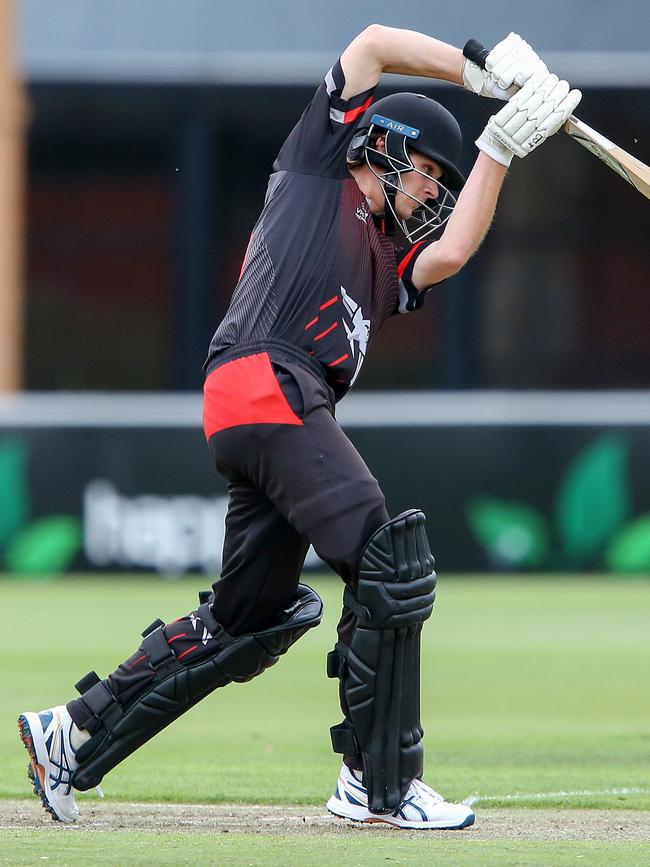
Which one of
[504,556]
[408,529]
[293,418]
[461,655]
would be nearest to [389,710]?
[408,529]

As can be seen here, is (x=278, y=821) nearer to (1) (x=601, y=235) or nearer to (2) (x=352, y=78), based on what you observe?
(2) (x=352, y=78)

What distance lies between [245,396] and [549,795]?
1701 mm

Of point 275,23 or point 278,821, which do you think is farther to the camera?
point 275,23

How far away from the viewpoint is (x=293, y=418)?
14.8 ft

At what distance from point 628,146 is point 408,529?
13539mm

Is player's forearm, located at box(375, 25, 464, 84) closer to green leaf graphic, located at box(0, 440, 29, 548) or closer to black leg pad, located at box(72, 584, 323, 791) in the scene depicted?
black leg pad, located at box(72, 584, 323, 791)

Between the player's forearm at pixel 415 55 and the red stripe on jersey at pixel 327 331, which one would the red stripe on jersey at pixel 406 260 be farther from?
the player's forearm at pixel 415 55

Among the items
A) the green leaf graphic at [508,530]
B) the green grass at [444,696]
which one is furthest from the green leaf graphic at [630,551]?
the green leaf graphic at [508,530]

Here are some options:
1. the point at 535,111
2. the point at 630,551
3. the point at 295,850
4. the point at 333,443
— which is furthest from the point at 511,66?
the point at 630,551

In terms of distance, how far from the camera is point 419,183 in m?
4.84

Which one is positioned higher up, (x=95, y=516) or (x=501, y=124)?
(x=501, y=124)

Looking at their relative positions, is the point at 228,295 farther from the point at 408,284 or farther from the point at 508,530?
the point at 408,284

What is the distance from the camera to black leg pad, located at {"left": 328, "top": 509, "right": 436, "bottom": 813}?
4469mm

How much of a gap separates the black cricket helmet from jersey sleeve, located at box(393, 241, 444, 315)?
0.40ft
